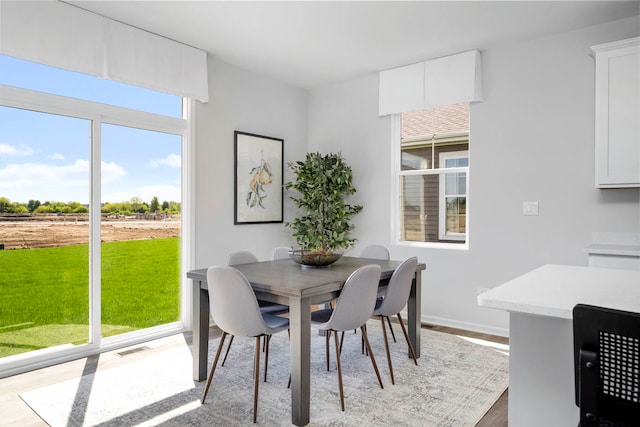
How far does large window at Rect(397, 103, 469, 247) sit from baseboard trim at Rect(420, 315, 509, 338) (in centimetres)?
77

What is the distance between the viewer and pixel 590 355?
916 mm

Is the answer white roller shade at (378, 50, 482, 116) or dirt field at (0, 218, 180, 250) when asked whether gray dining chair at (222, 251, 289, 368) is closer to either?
dirt field at (0, 218, 180, 250)

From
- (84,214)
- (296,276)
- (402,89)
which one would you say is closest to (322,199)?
(402,89)

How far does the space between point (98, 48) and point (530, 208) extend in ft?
12.6

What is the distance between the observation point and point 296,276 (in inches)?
109

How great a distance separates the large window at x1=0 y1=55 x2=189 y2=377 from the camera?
3109 mm

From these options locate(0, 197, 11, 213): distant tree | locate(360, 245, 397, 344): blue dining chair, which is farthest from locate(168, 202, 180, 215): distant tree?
locate(360, 245, 397, 344): blue dining chair

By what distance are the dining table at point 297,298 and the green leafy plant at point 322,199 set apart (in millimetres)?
1410

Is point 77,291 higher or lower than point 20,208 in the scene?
lower

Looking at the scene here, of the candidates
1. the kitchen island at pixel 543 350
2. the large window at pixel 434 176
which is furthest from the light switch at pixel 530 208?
the kitchen island at pixel 543 350

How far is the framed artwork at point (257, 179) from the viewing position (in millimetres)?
4598

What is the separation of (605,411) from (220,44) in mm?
3920

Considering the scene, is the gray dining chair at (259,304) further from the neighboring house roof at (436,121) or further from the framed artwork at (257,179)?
the neighboring house roof at (436,121)

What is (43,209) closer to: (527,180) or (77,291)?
(77,291)
